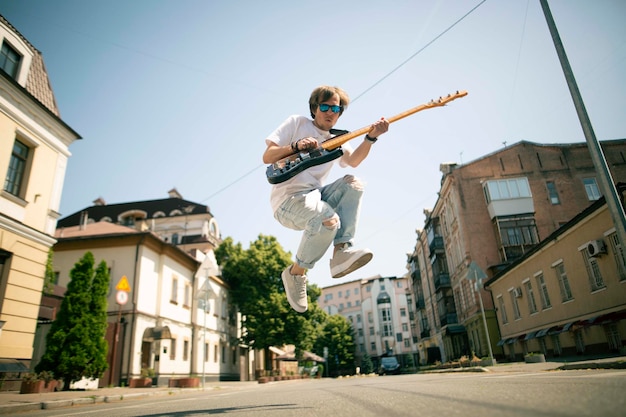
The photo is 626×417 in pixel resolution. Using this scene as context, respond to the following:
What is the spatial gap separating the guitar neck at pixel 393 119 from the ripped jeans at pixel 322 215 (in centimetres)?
38

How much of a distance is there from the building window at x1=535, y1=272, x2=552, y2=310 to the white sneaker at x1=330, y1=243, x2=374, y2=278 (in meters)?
18.0

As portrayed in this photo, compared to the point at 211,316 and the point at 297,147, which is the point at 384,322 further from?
the point at 297,147

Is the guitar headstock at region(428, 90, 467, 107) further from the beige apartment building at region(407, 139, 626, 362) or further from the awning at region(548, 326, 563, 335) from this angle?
the beige apartment building at region(407, 139, 626, 362)

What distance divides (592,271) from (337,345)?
54984mm

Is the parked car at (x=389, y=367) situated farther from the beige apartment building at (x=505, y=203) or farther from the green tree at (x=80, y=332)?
the green tree at (x=80, y=332)

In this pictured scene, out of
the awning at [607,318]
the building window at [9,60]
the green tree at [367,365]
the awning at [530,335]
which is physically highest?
the building window at [9,60]

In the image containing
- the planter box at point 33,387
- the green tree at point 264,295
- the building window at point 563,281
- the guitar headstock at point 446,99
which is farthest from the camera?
the green tree at point 264,295

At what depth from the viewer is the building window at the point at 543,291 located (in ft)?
60.4

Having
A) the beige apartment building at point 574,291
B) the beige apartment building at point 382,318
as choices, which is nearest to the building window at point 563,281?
the beige apartment building at point 574,291

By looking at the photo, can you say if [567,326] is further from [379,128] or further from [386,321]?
[386,321]

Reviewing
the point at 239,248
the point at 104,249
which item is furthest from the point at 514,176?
the point at 104,249

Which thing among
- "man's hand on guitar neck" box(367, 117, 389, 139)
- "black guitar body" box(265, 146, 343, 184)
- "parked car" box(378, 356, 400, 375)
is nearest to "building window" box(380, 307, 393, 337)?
"parked car" box(378, 356, 400, 375)

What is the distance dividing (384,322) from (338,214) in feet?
253

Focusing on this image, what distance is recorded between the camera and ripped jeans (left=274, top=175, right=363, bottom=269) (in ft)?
11.8
